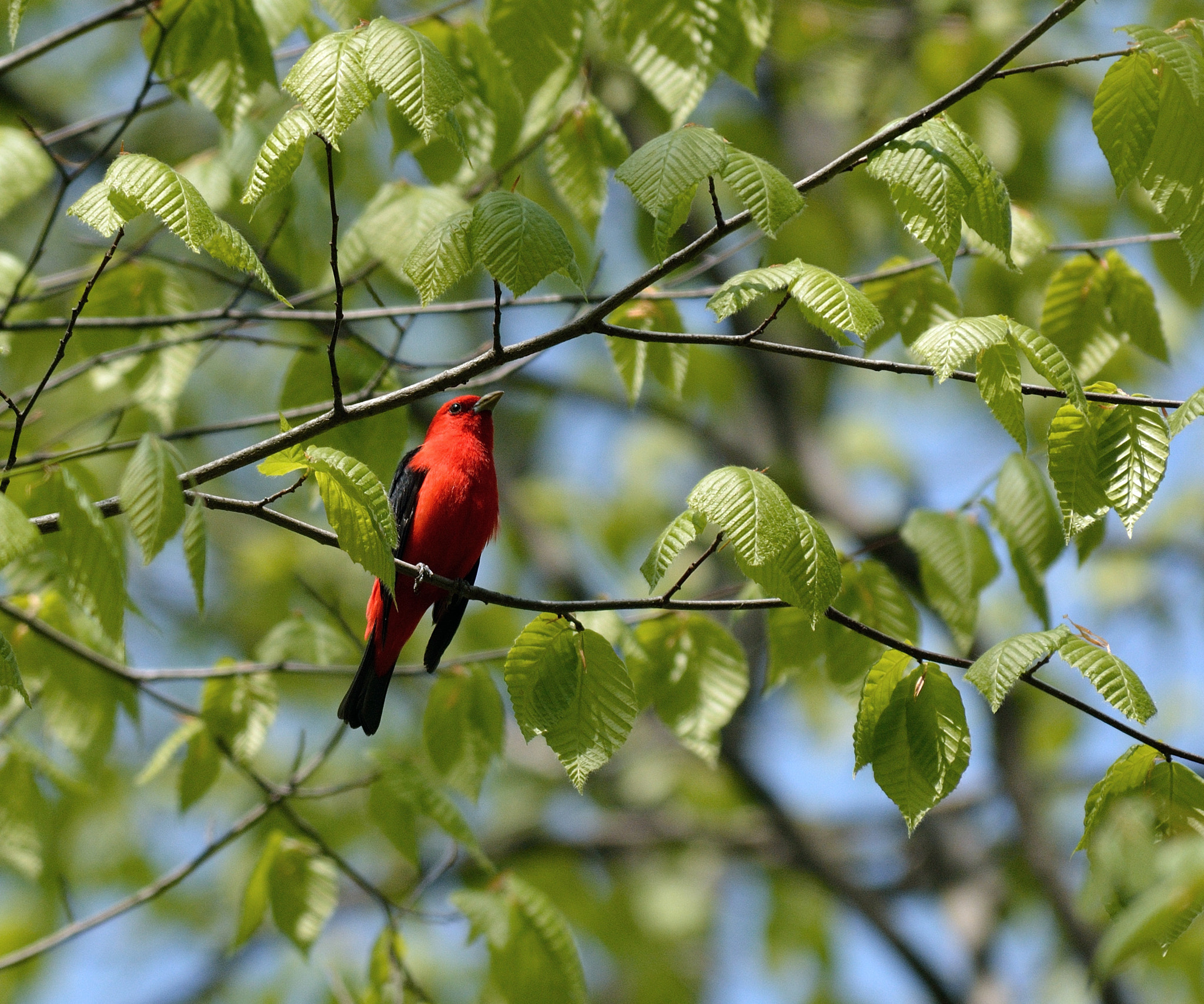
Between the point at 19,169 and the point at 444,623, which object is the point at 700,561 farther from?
the point at 19,169

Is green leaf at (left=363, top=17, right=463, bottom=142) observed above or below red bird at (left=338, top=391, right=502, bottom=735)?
above

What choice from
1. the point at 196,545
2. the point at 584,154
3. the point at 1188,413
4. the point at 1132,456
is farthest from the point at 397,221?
the point at 1188,413

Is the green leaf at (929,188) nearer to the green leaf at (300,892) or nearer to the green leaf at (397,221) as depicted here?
the green leaf at (397,221)

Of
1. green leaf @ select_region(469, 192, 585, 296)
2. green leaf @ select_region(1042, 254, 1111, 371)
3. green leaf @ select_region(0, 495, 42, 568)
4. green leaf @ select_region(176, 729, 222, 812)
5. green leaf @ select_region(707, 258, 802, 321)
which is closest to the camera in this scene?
green leaf @ select_region(0, 495, 42, 568)

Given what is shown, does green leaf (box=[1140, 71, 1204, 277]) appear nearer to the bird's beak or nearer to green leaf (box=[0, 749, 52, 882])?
the bird's beak

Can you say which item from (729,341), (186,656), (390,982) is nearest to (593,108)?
(729,341)

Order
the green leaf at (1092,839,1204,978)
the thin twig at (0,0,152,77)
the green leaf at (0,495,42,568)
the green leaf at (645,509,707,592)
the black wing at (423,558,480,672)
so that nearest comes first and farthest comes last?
the green leaf at (1092,839,1204,978), the green leaf at (0,495,42,568), the green leaf at (645,509,707,592), the thin twig at (0,0,152,77), the black wing at (423,558,480,672)

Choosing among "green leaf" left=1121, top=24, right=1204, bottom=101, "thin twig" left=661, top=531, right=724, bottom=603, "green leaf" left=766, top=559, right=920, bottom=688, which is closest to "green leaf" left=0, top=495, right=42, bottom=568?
"thin twig" left=661, top=531, right=724, bottom=603

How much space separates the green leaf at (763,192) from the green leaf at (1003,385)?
0.54 metres

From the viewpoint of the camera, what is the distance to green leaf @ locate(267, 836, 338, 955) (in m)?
3.83

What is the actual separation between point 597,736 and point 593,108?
2.10 metres

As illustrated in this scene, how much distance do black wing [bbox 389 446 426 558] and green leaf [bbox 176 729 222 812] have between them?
3.85 feet

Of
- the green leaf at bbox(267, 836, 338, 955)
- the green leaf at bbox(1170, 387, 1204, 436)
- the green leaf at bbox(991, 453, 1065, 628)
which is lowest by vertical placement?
the green leaf at bbox(267, 836, 338, 955)

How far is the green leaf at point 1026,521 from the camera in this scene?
3477 mm
